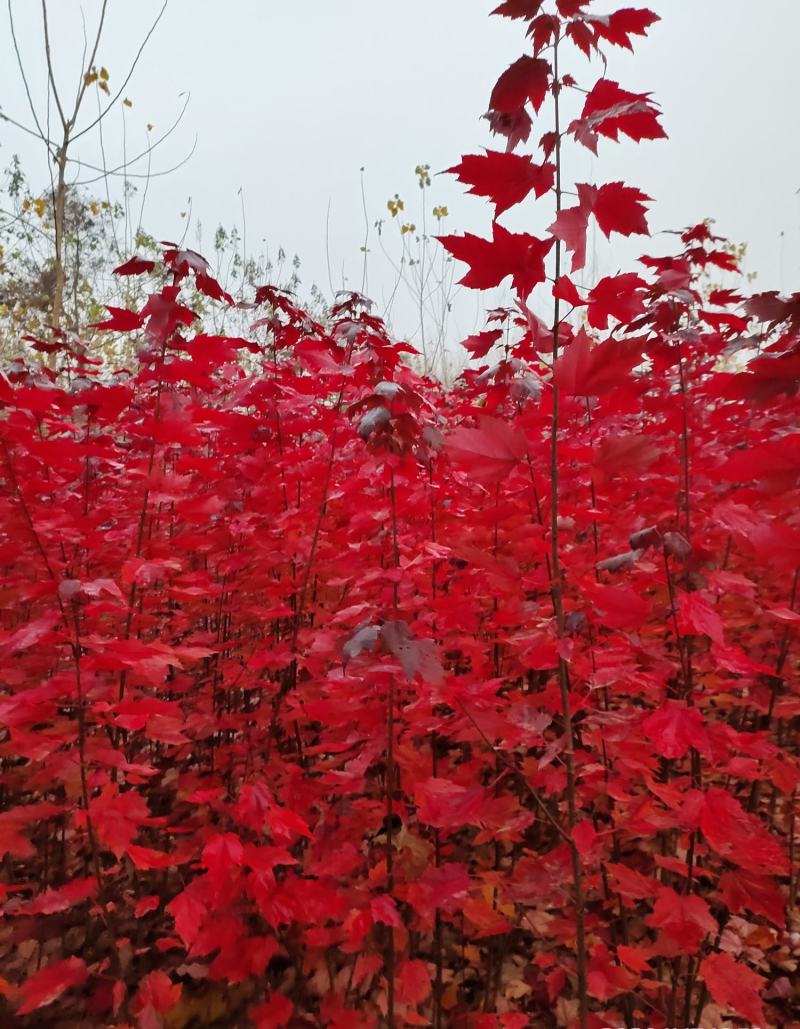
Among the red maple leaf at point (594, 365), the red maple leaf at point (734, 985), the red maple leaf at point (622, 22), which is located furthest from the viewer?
the red maple leaf at point (734, 985)

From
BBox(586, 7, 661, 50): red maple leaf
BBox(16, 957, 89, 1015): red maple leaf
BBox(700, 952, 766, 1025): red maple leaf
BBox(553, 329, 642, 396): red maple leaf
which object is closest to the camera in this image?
BBox(553, 329, 642, 396): red maple leaf

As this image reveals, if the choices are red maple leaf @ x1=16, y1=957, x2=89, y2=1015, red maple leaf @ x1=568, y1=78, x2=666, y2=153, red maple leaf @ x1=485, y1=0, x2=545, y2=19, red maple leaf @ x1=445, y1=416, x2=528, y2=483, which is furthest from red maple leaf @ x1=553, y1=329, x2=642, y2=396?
red maple leaf @ x1=16, y1=957, x2=89, y2=1015

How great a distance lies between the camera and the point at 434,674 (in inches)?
43.9

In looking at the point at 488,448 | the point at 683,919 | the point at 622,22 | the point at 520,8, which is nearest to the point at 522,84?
the point at 520,8

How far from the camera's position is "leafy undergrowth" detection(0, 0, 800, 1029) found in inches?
45.8

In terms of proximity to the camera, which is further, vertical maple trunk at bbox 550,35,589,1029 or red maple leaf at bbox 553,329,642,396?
vertical maple trunk at bbox 550,35,589,1029

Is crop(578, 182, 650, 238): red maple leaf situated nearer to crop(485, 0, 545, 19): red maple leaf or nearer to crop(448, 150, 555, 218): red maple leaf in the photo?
crop(448, 150, 555, 218): red maple leaf

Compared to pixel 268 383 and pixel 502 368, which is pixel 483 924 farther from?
pixel 268 383

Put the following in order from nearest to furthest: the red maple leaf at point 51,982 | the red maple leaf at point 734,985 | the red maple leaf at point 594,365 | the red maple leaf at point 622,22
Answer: the red maple leaf at point 594,365 → the red maple leaf at point 622,22 → the red maple leaf at point 734,985 → the red maple leaf at point 51,982

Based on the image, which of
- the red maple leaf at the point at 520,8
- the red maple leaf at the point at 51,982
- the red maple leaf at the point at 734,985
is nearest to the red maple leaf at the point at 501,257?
the red maple leaf at the point at 520,8

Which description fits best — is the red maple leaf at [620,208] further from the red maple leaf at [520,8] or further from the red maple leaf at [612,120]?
the red maple leaf at [520,8]

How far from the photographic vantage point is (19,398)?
1436 millimetres

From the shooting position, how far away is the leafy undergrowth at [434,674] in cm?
116

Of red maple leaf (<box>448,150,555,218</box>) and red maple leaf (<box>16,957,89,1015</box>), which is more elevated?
red maple leaf (<box>448,150,555,218</box>)
